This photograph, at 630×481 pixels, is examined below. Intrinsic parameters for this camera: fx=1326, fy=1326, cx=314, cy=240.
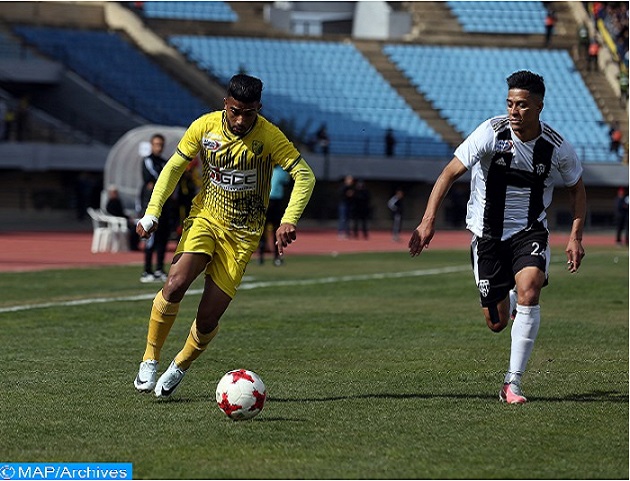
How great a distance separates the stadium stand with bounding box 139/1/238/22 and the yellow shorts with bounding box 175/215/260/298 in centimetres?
4395

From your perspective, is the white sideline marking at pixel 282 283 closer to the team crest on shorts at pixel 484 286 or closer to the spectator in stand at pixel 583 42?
the team crest on shorts at pixel 484 286

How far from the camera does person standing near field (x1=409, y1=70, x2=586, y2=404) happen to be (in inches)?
355

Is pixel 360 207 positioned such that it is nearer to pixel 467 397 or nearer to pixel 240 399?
pixel 467 397

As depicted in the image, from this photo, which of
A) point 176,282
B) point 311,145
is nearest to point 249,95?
point 176,282

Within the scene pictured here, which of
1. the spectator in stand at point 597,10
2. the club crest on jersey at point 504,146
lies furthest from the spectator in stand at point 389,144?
the club crest on jersey at point 504,146

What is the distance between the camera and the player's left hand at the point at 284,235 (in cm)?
879

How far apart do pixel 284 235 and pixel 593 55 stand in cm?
4770

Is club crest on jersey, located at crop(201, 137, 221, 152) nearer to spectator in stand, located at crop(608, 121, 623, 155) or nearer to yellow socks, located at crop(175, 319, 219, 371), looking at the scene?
yellow socks, located at crop(175, 319, 219, 371)

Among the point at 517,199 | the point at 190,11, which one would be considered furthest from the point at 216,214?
the point at 190,11

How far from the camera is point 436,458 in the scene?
277 inches

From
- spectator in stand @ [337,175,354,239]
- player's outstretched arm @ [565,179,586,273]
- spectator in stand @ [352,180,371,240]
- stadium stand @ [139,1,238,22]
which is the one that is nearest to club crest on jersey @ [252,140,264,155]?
player's outstretched arm @ [565,179,586,273]

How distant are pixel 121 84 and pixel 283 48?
8.07 metres

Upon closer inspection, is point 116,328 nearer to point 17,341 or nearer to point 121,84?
point 17,341

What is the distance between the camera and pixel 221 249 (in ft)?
30.2
